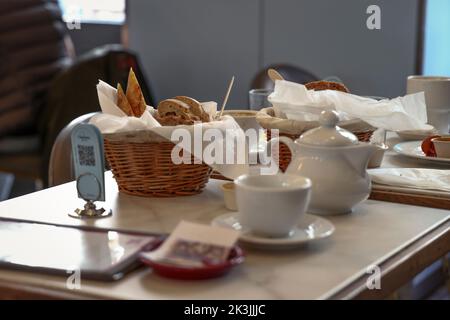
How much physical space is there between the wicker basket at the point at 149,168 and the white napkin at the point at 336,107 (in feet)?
0.67

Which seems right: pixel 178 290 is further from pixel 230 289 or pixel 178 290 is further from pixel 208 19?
pixel 208 19

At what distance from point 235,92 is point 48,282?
8.37 feet

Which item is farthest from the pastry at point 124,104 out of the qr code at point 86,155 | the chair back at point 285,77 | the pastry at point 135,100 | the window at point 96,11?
the window at point 96,11

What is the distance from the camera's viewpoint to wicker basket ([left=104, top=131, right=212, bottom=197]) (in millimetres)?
1341

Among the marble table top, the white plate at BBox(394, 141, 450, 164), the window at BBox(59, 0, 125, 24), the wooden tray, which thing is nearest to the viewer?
the marble table top

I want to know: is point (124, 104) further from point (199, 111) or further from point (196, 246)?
point (196, 246)

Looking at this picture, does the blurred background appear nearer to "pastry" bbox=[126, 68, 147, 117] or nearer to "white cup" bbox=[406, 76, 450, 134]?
"white cup" bbox=[406, 76, 450, 134]

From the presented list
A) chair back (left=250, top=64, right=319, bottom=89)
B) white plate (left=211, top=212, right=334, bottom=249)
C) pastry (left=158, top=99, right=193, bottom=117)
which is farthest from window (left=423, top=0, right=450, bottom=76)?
white plate (left=211, top=212, right=334, bottom=249)

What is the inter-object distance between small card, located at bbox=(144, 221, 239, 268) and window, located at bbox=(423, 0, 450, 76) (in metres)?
2.09

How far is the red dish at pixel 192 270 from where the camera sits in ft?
3.18

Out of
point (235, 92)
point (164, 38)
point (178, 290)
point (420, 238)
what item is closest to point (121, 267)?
point (178, 290)

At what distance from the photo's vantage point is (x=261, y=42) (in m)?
3.36

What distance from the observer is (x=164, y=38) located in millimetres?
3709

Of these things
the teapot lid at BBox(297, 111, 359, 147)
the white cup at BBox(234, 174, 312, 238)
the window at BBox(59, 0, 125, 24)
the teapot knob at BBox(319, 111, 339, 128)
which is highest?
the window at BBox(59, 0, 125, 24)
